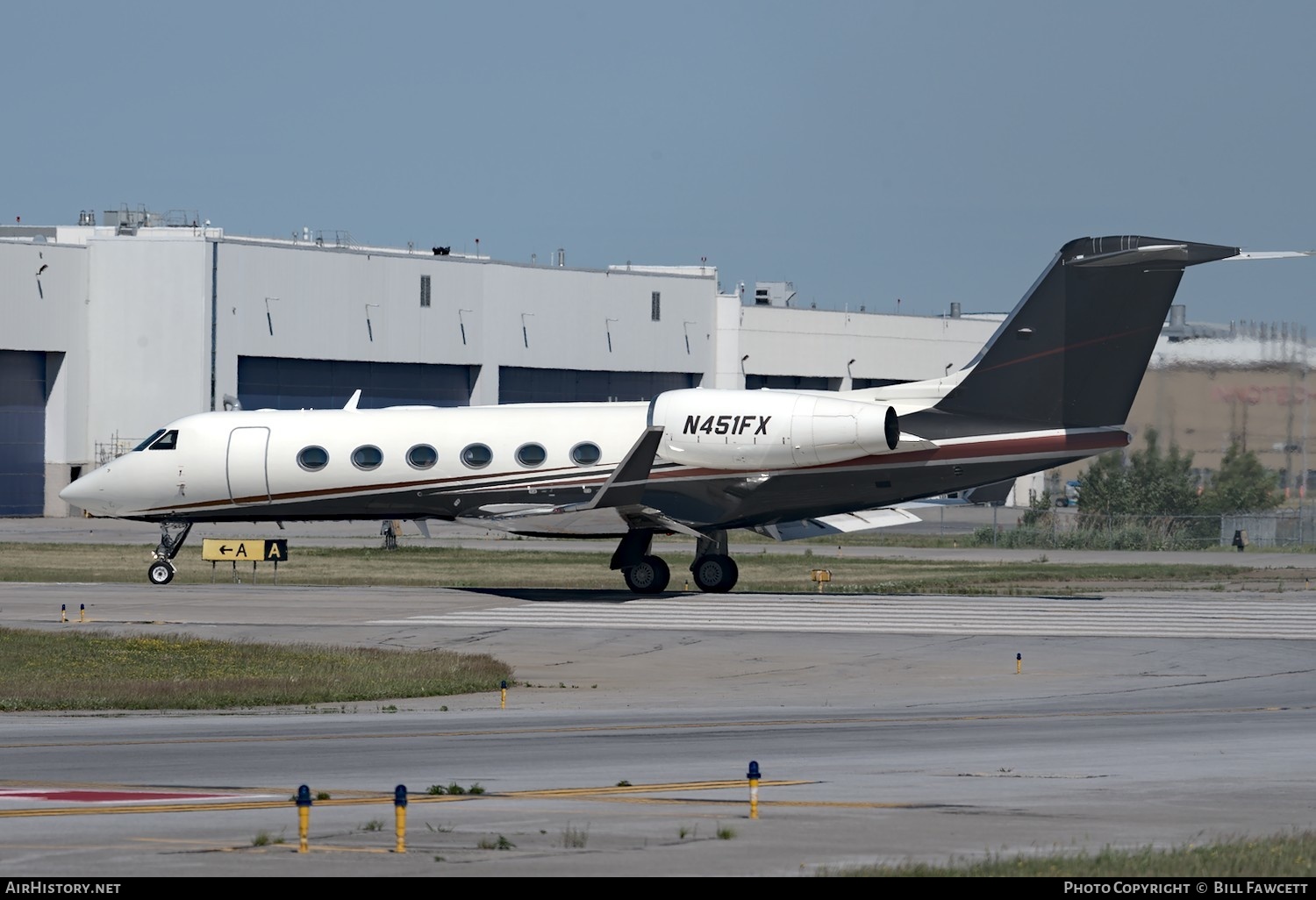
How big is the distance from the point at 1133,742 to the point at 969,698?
5.64 meters

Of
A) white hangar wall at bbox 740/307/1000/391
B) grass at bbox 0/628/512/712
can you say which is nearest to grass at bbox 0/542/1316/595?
grass at bbox 0/628/512/712

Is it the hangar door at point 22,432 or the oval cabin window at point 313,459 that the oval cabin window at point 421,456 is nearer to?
the oval cabin window at point 313,459

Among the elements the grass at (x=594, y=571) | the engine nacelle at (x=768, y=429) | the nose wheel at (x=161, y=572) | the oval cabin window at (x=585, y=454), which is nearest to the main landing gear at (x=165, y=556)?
the nose wheel at (x=161, y=572)

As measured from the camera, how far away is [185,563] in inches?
1934

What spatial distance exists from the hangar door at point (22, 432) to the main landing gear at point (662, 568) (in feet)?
147

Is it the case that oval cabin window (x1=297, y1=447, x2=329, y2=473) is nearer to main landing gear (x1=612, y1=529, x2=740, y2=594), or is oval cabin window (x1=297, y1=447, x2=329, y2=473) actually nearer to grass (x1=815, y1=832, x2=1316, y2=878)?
main landing gear (x1=612, y1=529, x2=740, y2=594)

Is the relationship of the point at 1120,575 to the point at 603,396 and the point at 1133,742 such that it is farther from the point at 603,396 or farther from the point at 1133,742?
the point at 603,396

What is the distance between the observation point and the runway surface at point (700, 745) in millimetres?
11812

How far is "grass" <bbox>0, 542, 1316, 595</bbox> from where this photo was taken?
142 feet

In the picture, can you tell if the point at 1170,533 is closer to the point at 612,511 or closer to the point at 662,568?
the point at 662,568

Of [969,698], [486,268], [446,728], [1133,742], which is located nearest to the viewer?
[1133,742]

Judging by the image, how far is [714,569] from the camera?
3584cm
